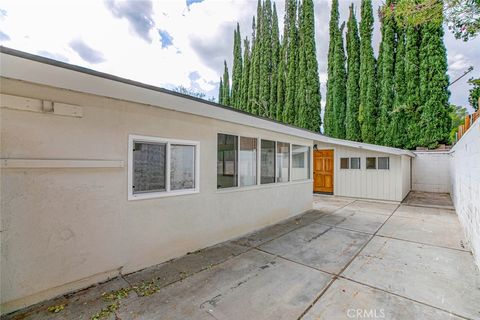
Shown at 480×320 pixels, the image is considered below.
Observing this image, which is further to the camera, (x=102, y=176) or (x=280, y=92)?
(x=280, y=92)

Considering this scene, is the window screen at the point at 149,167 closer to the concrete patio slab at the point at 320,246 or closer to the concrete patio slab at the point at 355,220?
the concrete patio slab at the point at 320,246

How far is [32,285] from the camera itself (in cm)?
229

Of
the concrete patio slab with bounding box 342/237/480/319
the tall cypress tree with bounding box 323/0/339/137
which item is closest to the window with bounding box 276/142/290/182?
the concrete patio slab with bounding box 342/237/480/319

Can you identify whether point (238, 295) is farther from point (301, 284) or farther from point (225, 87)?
point (225, 87)

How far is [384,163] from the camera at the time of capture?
29.0 feet

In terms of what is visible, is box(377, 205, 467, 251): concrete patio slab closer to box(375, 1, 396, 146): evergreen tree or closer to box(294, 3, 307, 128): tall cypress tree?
box(375, 1, 396, 146): evergreen tree

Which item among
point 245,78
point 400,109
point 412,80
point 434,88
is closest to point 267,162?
point 400,109

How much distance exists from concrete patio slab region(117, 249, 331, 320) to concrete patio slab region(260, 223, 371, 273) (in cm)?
37

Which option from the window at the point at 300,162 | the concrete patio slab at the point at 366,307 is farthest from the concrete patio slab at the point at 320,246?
the window at the point at 300,162

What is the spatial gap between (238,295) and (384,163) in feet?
29.4

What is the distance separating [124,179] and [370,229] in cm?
566

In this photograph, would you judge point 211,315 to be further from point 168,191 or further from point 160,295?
point 168,191

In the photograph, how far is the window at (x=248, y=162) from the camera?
4.75 metres

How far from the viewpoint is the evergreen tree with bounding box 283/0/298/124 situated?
17.2 metres
